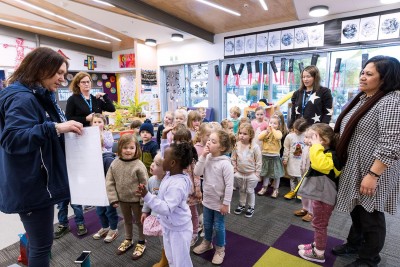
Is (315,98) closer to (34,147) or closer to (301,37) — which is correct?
(34,147)

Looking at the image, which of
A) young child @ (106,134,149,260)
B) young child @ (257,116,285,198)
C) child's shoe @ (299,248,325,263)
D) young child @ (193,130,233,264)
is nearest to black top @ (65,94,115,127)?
young child @ (106,134,149,260)

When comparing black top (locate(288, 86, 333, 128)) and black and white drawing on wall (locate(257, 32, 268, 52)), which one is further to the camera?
black and white drawing on wall (locate(257, 32, 268, 52))

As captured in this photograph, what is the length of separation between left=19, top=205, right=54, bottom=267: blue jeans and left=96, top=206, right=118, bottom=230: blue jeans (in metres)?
0.85

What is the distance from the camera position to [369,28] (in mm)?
4113

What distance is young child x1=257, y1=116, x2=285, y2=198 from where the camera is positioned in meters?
Answer: 3.01

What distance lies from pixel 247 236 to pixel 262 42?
14.8 feet

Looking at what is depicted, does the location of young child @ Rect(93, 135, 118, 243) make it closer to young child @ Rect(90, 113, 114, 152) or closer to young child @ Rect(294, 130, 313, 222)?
young child @ Rect(90, 113, 114, 152)

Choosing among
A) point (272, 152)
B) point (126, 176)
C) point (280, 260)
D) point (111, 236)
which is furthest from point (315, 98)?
point (111, 236)

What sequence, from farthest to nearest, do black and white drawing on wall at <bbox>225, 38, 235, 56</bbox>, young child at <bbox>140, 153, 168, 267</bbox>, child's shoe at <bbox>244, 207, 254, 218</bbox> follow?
black and white drawing on wall at <bbox>225, 38, 235, 56</bbox>
child's shoe at <bbox>244, 207, 254, 218</bbox>
young child at <bbox>140, 153, 168, 267</bbox>

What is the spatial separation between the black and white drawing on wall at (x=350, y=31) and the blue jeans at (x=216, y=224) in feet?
14.0

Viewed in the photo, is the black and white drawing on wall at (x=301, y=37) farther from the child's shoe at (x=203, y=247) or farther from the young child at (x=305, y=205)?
the child's shoe at (x=203, y=247)

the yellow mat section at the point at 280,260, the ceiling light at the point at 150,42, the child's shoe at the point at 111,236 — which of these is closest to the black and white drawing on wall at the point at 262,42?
the ceiling light at the point at 150,42

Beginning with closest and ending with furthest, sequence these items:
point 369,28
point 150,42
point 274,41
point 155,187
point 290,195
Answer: point 155,187 < point 290,195 < point 369,28 < point 274,41 < point 150,42

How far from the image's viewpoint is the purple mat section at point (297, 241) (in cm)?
195
